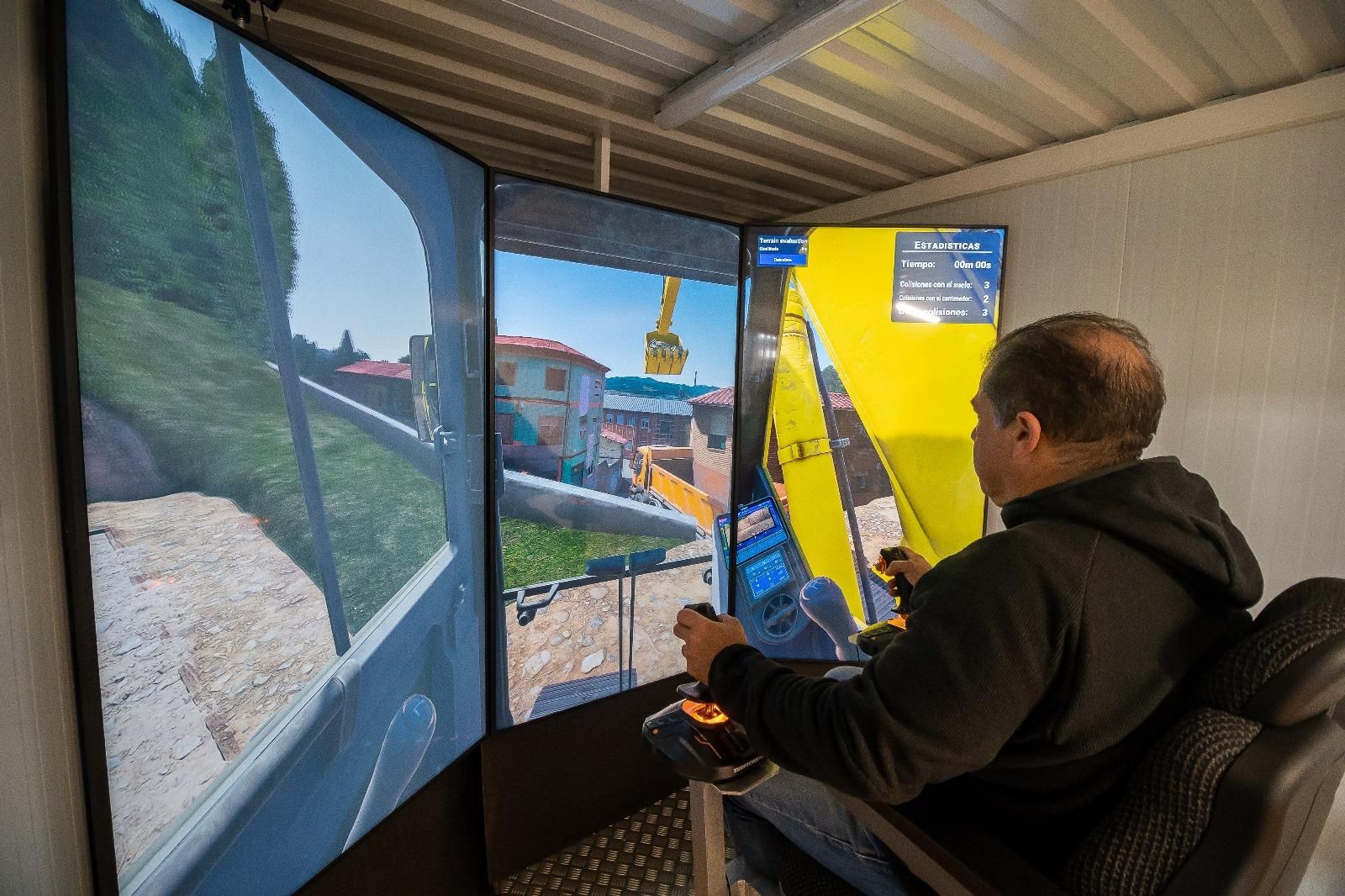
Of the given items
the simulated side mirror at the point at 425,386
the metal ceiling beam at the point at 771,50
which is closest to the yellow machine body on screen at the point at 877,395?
the metal ceiling beam at the point at 771,50

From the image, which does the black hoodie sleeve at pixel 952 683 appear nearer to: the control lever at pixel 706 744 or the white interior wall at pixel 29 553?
the control lever at pixel 706 744

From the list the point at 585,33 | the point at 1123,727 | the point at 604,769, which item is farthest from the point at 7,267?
the point at 604,769

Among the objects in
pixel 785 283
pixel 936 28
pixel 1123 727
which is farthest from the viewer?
pixel 785 283

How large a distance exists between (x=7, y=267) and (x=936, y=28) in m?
2.24

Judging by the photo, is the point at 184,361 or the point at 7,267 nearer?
the point at 7,267

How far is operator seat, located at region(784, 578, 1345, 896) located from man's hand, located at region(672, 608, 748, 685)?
1.41 feet

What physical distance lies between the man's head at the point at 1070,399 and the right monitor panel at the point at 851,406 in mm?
1460

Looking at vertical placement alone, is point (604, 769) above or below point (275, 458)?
below

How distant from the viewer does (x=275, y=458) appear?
1.24m

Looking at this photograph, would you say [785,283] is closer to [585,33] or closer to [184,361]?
[585,33]

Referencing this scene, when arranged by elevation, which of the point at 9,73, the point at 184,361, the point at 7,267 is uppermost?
the point at 9,73

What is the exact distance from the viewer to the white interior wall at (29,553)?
0.88 meters

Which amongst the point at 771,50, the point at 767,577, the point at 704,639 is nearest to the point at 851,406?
the point at 767,577

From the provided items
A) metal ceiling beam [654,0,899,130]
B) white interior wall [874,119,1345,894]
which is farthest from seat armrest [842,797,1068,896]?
white interior wall [874,119,1345,894]
